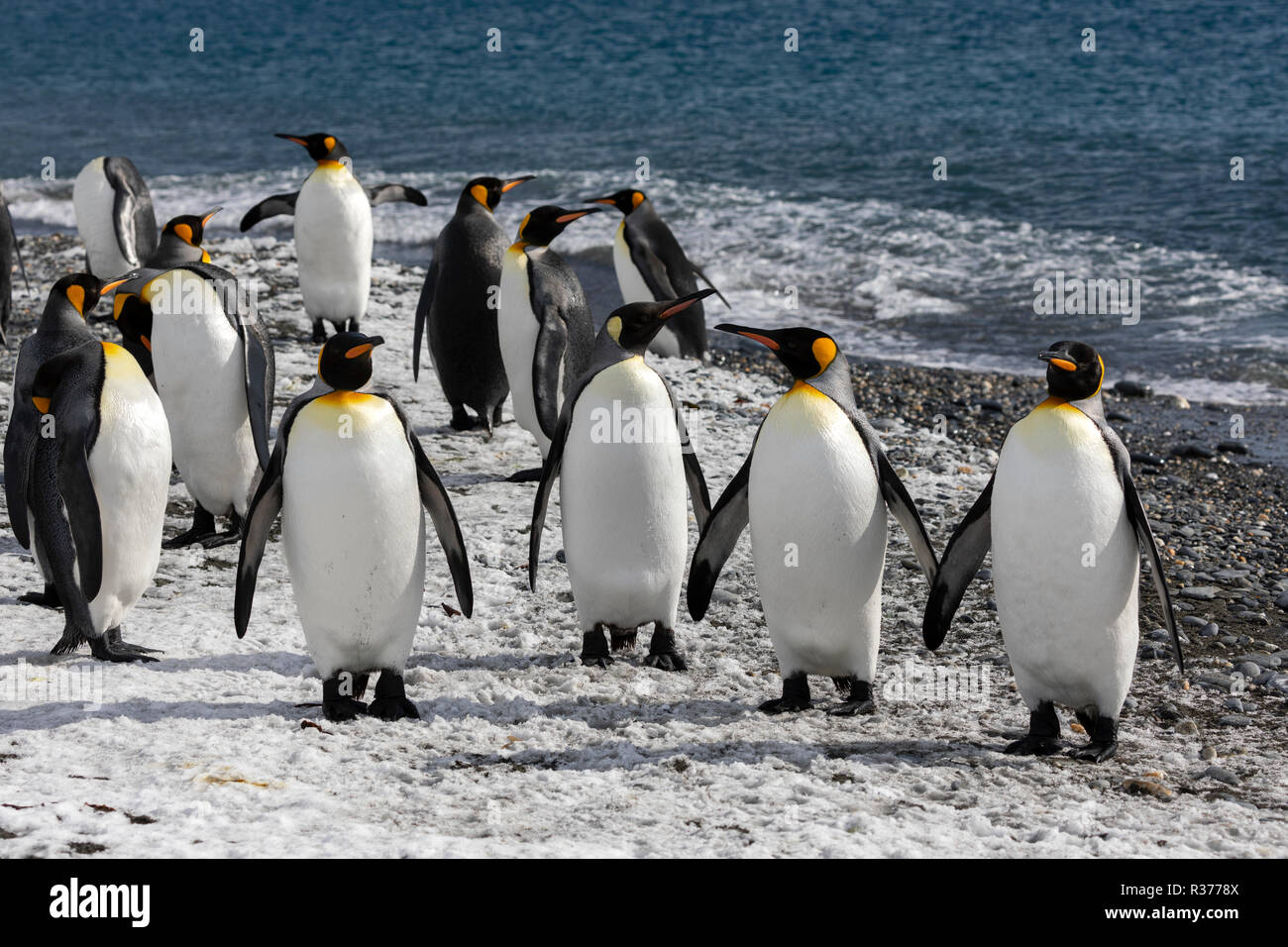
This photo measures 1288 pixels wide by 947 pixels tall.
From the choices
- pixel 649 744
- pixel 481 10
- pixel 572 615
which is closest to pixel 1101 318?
pixel 572 615

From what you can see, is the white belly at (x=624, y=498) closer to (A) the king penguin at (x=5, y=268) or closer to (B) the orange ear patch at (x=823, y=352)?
(B) the orange ear patch at (x=823, y=352)

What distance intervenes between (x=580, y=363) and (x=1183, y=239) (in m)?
9.78

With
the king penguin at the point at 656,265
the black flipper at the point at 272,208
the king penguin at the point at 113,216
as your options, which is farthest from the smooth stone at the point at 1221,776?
the king penguin at the point at 113,216

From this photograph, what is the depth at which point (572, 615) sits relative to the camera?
5730 mm

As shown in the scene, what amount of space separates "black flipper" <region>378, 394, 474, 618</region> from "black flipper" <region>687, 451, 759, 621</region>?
31.5 inches

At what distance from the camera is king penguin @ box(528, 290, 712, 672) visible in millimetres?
5105

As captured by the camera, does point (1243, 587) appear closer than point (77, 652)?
No

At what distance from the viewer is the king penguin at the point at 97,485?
4.80 meters

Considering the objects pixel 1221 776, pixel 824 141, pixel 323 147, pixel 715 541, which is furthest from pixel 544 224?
pixel 824 141

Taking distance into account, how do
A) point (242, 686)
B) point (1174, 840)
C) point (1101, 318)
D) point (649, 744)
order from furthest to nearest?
point (1101, 318)
point (242, 686)
point (649, 744)
point (1174, 840)

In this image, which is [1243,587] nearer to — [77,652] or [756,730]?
[756,730]

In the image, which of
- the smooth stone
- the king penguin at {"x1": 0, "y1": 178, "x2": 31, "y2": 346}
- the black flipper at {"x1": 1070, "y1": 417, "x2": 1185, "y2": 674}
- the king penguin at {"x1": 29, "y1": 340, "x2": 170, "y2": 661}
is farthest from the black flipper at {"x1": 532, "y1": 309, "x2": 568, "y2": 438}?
the king penguin at {"x1": 0, "y1": 178, "x2": 31, "y2": 346}

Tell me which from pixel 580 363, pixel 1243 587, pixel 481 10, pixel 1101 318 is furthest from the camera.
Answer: pixel 481 10

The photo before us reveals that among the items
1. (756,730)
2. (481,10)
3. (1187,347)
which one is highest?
(481,10)
